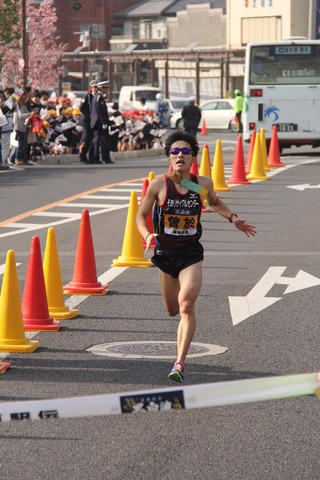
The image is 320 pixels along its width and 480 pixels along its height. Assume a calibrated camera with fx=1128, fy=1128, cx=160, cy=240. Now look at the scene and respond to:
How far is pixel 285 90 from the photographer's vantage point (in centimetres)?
2962

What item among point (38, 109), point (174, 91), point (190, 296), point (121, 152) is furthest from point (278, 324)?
point (174, 91)

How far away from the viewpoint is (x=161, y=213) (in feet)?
23.7

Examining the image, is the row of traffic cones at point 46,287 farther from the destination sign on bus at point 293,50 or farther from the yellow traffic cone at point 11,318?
the destination sign on bus at point 293,50

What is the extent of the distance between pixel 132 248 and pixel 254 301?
2.50m

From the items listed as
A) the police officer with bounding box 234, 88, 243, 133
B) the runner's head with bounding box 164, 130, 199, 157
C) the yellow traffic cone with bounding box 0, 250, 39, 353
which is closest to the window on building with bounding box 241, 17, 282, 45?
the police officer with bounding box 234, 88, 243, 133

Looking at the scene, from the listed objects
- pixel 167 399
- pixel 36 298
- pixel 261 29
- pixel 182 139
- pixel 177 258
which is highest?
pixel 261 29

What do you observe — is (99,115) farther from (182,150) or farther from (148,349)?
(182,150)

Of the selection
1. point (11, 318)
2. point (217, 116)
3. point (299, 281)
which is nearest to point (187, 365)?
point (11, 318)

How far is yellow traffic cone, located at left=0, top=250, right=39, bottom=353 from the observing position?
7871mm

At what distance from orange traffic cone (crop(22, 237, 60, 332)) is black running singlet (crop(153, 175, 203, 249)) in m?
1.61

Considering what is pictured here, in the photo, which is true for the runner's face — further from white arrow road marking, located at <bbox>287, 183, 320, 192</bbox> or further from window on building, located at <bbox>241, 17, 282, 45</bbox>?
window on building, located at <bbox>241, 17, 282, 45</bbox>

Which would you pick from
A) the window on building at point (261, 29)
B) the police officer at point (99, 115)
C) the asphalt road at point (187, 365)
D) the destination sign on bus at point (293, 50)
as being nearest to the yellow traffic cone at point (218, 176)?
the asphalt road at point (187, 365)

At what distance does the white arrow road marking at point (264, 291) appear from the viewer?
947 centimetres

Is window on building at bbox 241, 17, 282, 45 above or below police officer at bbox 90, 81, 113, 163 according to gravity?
above
